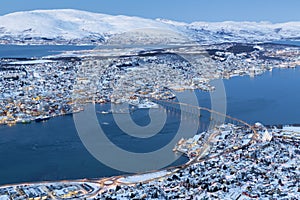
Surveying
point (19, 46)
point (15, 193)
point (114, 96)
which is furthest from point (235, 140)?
point (19, 46)

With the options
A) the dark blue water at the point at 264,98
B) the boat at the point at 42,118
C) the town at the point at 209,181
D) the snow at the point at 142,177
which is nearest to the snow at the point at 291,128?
the dark blue water at the point at 264,98

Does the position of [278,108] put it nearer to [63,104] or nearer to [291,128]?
[291,128]

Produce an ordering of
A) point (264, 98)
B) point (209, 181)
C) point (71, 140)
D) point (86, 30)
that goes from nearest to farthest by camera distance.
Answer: point (209, 181), point (71, 140), point (264, 98), point (86, 30)

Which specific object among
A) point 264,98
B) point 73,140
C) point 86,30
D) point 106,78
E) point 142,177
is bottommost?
point 142,177

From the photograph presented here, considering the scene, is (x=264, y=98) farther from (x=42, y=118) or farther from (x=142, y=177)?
(x=142, y=177)

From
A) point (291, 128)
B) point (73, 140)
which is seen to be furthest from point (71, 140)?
point (291, 128)

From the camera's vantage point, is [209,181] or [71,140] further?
[71,140]

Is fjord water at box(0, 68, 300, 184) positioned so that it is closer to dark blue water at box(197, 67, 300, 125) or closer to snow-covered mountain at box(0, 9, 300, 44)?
dark blue water at box(197, 67, 300, 125)

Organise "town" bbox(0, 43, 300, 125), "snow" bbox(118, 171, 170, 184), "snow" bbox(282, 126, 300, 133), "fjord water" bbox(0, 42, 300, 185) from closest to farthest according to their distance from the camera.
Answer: "snow" bbox(118, 171, 170, 184)
"fjord water" bbox(0, 42, 300, 185)
"snow" bbox(282, 126, 300, 133)
"town" bbox(0, 43, 300, 125)

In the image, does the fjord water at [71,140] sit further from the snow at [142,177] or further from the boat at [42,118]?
the snow at [142,177]

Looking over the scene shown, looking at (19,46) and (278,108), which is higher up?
(19,46)

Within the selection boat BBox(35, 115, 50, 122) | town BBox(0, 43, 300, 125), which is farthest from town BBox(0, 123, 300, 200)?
town BBox(0, 43, 300, 125)
